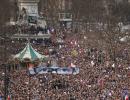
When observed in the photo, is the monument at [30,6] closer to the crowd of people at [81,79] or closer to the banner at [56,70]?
the crowd of people at [81,79]

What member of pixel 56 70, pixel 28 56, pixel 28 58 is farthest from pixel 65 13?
pixel 56 70

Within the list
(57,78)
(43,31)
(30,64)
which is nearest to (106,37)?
(43,31)

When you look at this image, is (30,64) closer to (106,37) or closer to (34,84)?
(34,84)

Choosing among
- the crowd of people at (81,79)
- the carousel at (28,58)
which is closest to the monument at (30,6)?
the crowd of people at (81,79)

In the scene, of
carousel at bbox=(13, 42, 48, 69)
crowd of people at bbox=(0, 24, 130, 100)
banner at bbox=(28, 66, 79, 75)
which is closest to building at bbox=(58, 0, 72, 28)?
crowd of people at bbox=(0, 24, 130, 100)

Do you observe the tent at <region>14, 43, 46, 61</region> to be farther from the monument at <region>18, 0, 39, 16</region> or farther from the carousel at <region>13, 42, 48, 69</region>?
the monument at <region>18, 0, 39, 16</region>

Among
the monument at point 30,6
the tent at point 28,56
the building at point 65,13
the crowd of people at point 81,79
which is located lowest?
the building at point 65,13

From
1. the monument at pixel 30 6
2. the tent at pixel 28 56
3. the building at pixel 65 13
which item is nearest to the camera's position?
the tent at pixel 28 56

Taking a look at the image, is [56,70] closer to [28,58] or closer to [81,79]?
[81,79]

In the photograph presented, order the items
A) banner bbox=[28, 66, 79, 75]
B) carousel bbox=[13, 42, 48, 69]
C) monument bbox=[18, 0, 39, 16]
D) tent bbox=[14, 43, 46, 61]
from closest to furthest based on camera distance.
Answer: banner bbox=[28, 66, 79, 75], carousel bbox=[13, 42, 48, 69], tent bbox=[14, 43, 46, 61], monument bbox=[18, 0, 39, 16]
